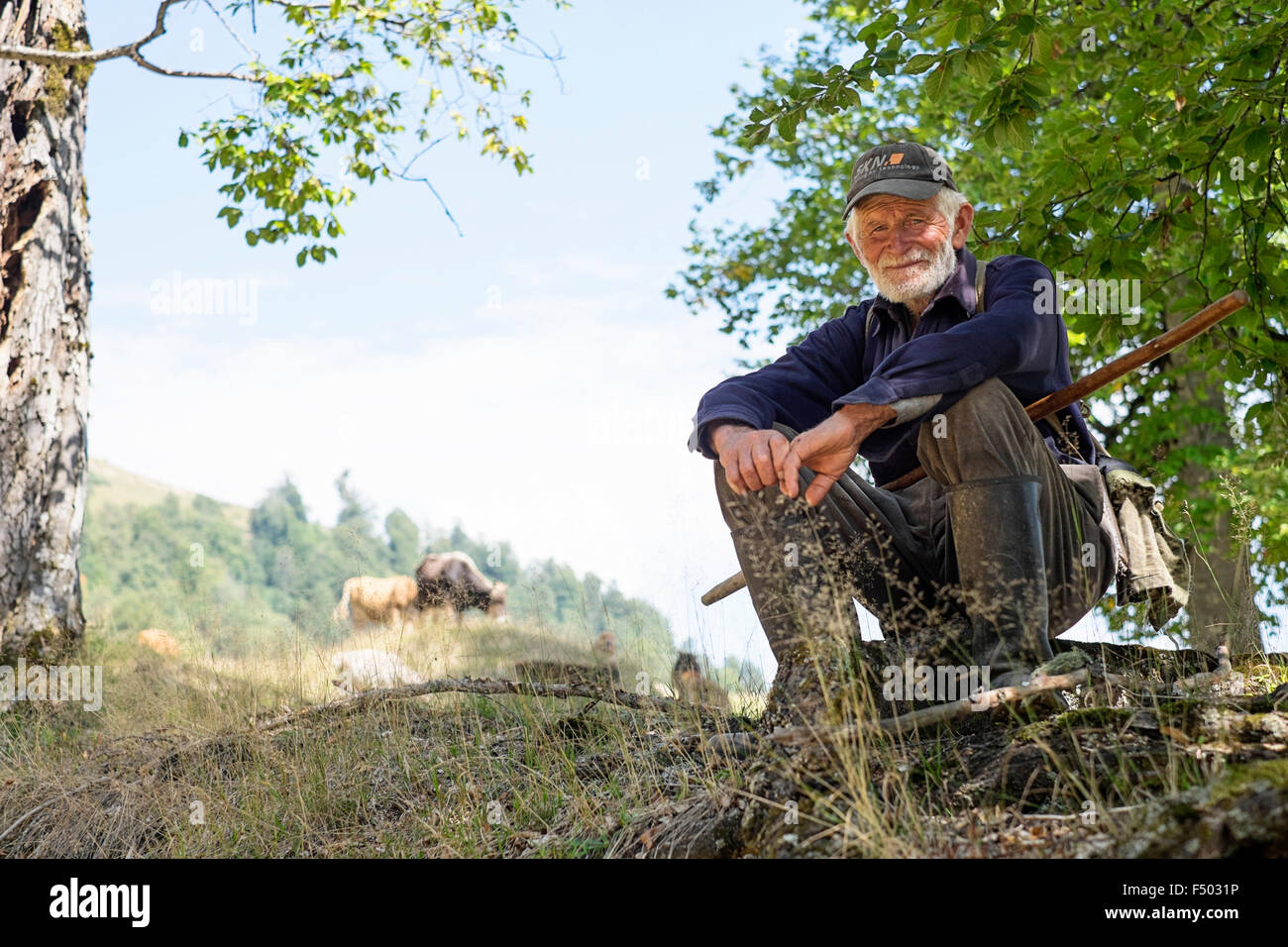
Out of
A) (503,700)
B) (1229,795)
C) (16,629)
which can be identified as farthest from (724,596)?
(16,629)

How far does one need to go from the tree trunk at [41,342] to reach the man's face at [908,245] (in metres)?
6.02

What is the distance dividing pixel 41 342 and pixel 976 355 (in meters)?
6.63

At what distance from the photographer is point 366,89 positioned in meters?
10.2

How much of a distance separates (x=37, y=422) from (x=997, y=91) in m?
6.42

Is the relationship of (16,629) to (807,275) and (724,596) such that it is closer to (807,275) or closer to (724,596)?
(724,596)

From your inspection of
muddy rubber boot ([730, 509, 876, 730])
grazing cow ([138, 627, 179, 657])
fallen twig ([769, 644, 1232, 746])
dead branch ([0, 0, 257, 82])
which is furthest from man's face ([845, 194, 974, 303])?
grazing cow ([138, 627, 179, 657])

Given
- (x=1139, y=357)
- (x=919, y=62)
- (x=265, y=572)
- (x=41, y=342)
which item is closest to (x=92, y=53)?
(x=41, y=342)

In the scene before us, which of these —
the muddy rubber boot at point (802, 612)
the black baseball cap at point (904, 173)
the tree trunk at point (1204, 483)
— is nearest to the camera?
the muddy rubber boot at point (802, 612)

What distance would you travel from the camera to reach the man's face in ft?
12.8

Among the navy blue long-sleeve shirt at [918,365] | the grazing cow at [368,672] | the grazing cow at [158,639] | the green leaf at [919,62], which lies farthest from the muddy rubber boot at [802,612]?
the grazing cow at [158,639]

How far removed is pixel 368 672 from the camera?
658 centimetres

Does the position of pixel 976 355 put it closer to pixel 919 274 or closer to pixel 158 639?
pixel 919 274

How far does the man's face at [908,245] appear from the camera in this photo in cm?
391

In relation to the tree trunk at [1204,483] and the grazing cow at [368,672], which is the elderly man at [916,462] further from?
the tree trunk at [1204,483]
